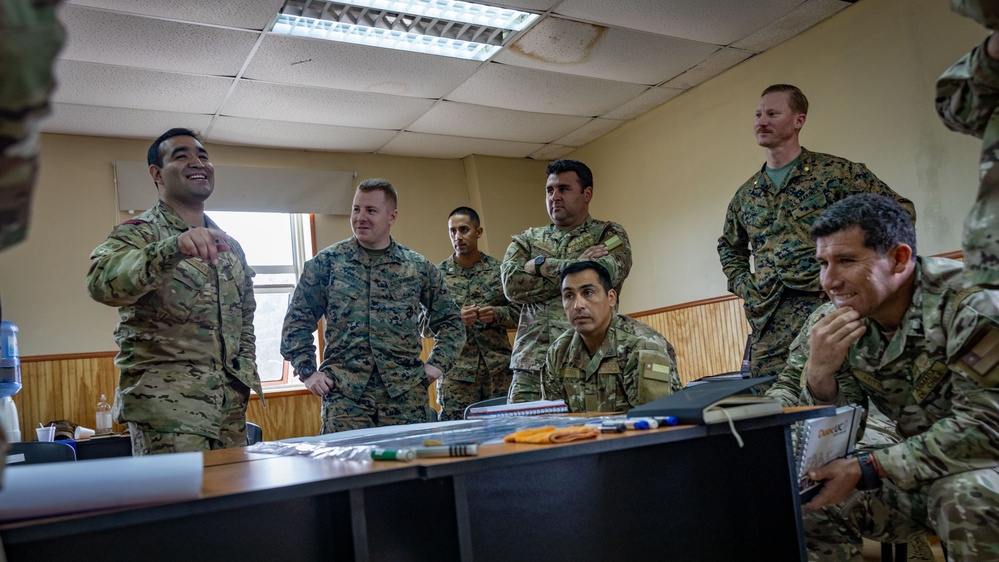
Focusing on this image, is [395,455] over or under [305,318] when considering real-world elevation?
under

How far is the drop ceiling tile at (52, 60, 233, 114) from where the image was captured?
4723 mm

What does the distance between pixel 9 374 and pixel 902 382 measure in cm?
512

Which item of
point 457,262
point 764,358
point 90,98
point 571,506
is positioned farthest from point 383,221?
point 90,98

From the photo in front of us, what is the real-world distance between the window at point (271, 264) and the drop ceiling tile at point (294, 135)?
60 cm

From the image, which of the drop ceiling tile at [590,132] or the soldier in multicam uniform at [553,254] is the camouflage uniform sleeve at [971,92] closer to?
the soldier in multicam uniform at [553,254]

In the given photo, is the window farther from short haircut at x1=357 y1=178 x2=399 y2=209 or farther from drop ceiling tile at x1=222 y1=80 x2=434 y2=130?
short haircut at x1=357 y1=178 x2=399 y2=209

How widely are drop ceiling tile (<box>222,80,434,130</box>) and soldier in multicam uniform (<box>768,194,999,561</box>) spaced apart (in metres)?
4.11

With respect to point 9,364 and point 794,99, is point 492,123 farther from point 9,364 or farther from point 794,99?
point 9,364

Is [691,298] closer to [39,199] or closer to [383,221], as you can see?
[383,221]

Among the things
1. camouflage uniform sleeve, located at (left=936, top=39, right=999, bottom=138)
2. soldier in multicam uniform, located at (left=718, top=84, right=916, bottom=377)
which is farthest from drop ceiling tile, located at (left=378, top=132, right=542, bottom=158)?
camouflage uniform sleeve, located at (left=936, top=39, right=999, bottom=138)

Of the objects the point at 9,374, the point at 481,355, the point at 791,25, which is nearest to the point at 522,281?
the point at 481,355

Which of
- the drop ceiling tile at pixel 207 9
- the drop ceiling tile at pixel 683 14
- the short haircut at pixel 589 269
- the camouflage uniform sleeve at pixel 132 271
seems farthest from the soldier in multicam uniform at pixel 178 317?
the drop ceiling tile at pixel 683 14

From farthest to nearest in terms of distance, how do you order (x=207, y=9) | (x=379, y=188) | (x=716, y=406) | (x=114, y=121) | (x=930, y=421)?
(x=114, y=121)
(x=207, y=9)
(x=379, y=188)
(x=930, y=421)
(x=716, y=406)

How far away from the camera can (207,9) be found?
4102mm
